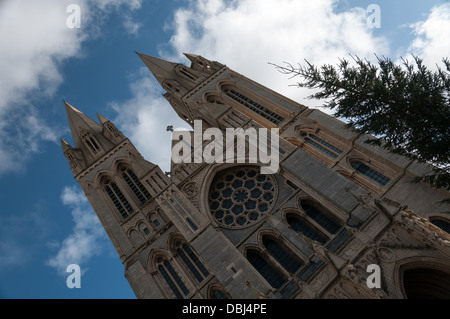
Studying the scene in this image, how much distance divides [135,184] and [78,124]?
482 inches

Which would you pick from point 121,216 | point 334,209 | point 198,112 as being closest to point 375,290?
point 334,209

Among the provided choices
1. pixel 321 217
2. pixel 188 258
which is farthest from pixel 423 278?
pixel 188 258

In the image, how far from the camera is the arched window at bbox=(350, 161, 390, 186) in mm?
19594

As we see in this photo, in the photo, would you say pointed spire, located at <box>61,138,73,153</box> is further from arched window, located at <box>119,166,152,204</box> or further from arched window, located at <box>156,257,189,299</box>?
arched window, located at <box>156,257,189,299</box>

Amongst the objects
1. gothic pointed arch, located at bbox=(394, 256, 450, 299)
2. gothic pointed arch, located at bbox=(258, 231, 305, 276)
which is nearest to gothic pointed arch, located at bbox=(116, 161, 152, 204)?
gothic pointed arch, located at bbox=(258, 231, 305, 276)

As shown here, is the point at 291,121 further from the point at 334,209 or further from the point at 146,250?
the point at 146,250

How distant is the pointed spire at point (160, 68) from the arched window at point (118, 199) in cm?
1457

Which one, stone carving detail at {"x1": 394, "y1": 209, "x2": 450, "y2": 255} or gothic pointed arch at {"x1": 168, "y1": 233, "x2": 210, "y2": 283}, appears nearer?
stone carving detail at {"x1": 394, "y1": 209, "x2": 450, "y2": 255}

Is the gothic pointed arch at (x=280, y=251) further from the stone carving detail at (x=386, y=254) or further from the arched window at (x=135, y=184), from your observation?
the arched window at (x=135, y=184)

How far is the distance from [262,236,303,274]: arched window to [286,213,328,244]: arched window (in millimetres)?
1331

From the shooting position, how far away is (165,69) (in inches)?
1553

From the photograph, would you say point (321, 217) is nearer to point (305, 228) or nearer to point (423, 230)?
point (305, 228)

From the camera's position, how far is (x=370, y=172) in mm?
20531

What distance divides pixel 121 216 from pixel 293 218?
12.9m
